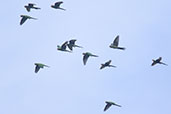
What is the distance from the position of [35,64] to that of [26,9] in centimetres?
1295

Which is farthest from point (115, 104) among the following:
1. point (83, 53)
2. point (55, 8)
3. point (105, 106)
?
point (55, 8)

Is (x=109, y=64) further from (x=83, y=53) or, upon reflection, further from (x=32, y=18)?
(x=32, y=18)

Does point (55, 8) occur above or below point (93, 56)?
above

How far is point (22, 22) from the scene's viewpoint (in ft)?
534

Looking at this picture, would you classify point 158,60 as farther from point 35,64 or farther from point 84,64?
point 35,64

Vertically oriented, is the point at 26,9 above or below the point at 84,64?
above

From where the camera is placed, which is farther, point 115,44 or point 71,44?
point 71,44

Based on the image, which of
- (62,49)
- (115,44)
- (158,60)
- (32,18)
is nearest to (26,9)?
(32,18)

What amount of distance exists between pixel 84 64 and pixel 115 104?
11.9 m

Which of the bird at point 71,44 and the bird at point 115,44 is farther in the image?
the bird at point 71,44

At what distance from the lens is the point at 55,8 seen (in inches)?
6196

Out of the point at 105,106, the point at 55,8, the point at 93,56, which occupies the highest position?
the point at 55,8

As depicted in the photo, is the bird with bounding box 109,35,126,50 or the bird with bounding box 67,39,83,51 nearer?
the bird with bounding box 109,35,126,50

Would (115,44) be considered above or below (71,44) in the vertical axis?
above
